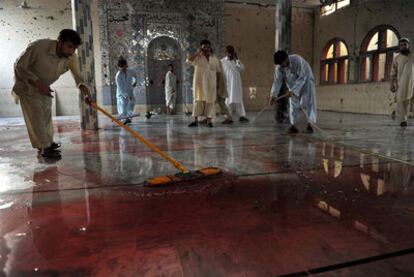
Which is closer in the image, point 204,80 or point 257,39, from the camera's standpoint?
point 204,80

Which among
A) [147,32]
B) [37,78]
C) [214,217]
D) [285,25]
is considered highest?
[147,32]

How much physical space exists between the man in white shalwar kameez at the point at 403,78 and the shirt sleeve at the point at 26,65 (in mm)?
6137

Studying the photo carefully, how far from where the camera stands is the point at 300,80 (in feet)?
16.1

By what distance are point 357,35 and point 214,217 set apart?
10.3m

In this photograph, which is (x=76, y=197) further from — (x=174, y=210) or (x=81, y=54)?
(x=81, y=54)

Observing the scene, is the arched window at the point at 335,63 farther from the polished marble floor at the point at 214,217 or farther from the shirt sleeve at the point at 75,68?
the shirt sleeve at the point at 75,68

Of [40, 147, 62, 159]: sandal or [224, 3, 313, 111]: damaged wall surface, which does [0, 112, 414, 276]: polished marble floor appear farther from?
[224, 3, 313, 111]: damaged wall surface

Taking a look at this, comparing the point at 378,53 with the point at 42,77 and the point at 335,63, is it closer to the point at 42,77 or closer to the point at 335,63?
the point at 335,63

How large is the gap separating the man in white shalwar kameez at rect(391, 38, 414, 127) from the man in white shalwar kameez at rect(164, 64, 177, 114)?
6.40 metres

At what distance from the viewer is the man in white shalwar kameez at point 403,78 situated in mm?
5887

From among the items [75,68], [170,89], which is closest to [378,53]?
[170,89]

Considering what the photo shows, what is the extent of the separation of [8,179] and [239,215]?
1.95 m

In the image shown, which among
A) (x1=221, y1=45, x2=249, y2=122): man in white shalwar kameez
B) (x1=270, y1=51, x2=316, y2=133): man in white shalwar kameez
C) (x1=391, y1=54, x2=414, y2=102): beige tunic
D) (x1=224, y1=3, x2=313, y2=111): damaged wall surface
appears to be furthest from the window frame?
(x1=270, y1=51, x2=316, y2=133): man in white shalwar kameez

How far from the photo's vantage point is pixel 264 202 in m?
1.91
